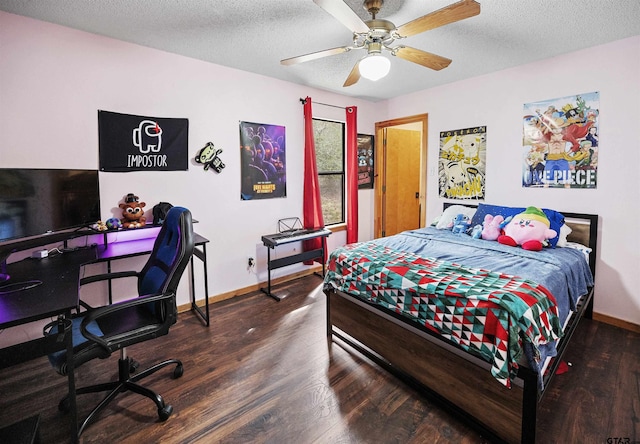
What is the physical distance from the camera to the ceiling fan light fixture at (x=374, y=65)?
2072 millimetres

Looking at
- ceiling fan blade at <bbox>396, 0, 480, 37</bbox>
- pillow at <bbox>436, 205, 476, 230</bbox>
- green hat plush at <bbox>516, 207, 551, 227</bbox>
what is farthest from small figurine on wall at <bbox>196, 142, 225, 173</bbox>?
green hat plush at <bbox>516, 207, 551, 227</bbox>

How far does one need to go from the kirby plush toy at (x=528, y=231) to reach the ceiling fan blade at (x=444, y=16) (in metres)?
1.85

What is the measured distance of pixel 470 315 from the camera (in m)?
1.64

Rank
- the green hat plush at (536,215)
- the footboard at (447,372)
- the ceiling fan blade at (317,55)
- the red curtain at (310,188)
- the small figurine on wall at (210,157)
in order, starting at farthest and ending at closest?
1. the red curtain at (310,188)
2. the small figurine on wall at (210,157)
3. the green hat plush at (536,215)
4. the ceiling fan blade at (317,55)
5. the footboard at (447,372)

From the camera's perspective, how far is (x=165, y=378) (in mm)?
2156

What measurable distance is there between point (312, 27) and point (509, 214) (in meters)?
2.52

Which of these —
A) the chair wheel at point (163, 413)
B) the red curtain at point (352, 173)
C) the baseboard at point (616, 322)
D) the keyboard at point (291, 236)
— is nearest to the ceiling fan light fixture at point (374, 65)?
the keyboard at point (291, 236)

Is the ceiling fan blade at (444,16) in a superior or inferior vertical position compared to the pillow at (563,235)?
superior

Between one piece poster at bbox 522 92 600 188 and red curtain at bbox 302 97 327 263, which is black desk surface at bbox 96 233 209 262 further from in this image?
one piece poster at bbox 522 92 600 188

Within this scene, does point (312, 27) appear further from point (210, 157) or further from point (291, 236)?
point (291, 236)

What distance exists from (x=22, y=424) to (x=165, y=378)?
1.02 m

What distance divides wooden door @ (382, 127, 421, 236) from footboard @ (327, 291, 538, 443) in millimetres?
2856

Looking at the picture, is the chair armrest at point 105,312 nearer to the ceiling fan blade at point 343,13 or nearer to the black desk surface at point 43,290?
the black desk surface at point 43,290

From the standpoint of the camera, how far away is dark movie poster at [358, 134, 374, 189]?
4.75m
